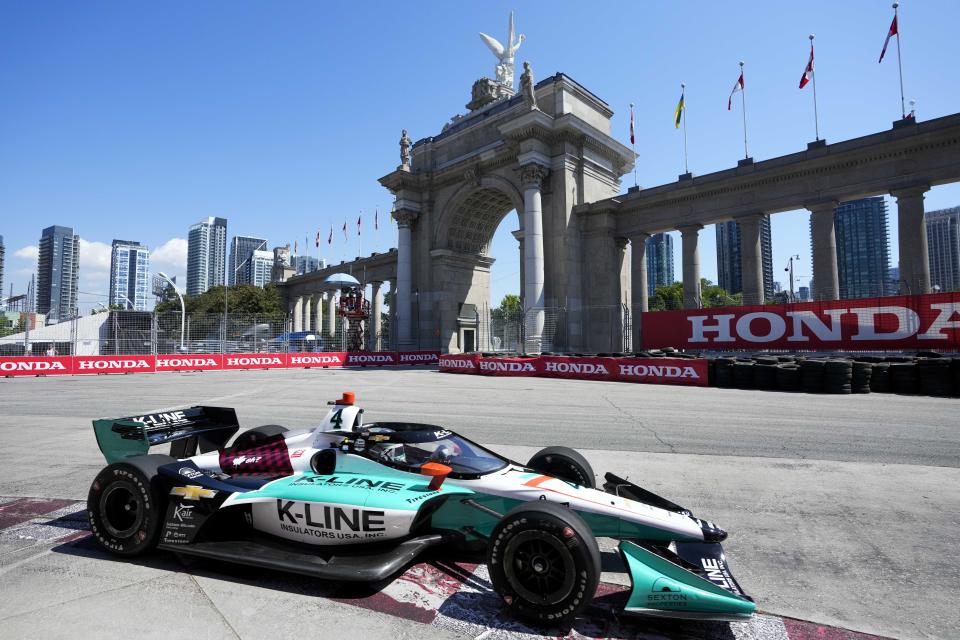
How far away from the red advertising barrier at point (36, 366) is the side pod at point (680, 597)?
3272 centimetres

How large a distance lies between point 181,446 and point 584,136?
1255 inches

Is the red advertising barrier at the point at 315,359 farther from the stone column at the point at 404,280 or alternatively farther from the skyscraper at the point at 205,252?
the skyscraper at the point at 205,252

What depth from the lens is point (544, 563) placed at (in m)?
3.35

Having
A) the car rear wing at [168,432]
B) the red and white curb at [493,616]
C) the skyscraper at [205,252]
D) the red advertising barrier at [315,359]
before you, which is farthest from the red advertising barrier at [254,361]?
the skyscraper at [205,252]

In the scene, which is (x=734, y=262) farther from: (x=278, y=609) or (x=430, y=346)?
(x=278, y=609)

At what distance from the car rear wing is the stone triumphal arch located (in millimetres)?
24102

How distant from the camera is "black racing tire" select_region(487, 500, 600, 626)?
316cm

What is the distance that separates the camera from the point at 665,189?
96.7ft

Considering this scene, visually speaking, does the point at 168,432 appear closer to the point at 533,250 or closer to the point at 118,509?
the point at 118,509

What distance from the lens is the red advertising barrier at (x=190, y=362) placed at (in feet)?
95.2

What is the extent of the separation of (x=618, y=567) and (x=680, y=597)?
1.03m

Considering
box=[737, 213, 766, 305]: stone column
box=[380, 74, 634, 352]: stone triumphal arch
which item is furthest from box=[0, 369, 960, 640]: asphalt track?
box=[380, 74, 634, 352]: stone triumphal arch

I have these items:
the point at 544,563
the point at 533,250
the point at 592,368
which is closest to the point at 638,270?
the point at 533,250

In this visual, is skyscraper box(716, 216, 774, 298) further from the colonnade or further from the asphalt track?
the asphalt track
